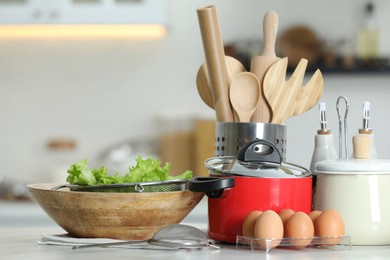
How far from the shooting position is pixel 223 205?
4.84ft

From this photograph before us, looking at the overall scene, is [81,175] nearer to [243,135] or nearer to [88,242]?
[88,242]

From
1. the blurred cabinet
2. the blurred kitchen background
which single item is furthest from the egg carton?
the blurred kitchen background

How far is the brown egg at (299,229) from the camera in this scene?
53.7 inches

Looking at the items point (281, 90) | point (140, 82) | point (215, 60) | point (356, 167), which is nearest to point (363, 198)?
point (356, 167)

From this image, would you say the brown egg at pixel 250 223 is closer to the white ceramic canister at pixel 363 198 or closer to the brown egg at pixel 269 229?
the brown egg at pixel 269 229

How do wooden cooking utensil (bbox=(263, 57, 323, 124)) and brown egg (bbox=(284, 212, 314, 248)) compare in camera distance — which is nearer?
brown egg (bbox=(284, 212, 314, 248))

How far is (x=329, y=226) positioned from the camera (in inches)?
54.4

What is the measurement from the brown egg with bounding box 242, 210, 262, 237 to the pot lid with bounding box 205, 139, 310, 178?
0.07m

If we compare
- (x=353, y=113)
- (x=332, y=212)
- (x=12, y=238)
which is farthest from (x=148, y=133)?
(x=332, y=212)

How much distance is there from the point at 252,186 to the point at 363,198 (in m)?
0.20

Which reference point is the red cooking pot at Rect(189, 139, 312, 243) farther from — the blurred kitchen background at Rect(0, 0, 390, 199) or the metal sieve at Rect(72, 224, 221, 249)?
the blurred kitchen background at Rect(0, 0, 390, 199)

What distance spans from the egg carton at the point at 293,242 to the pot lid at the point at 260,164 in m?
0.13

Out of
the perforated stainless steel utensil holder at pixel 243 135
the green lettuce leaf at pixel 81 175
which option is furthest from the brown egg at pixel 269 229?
the green lettuce leaf at pixel 81 175

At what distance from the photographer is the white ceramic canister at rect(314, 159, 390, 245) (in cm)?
147
